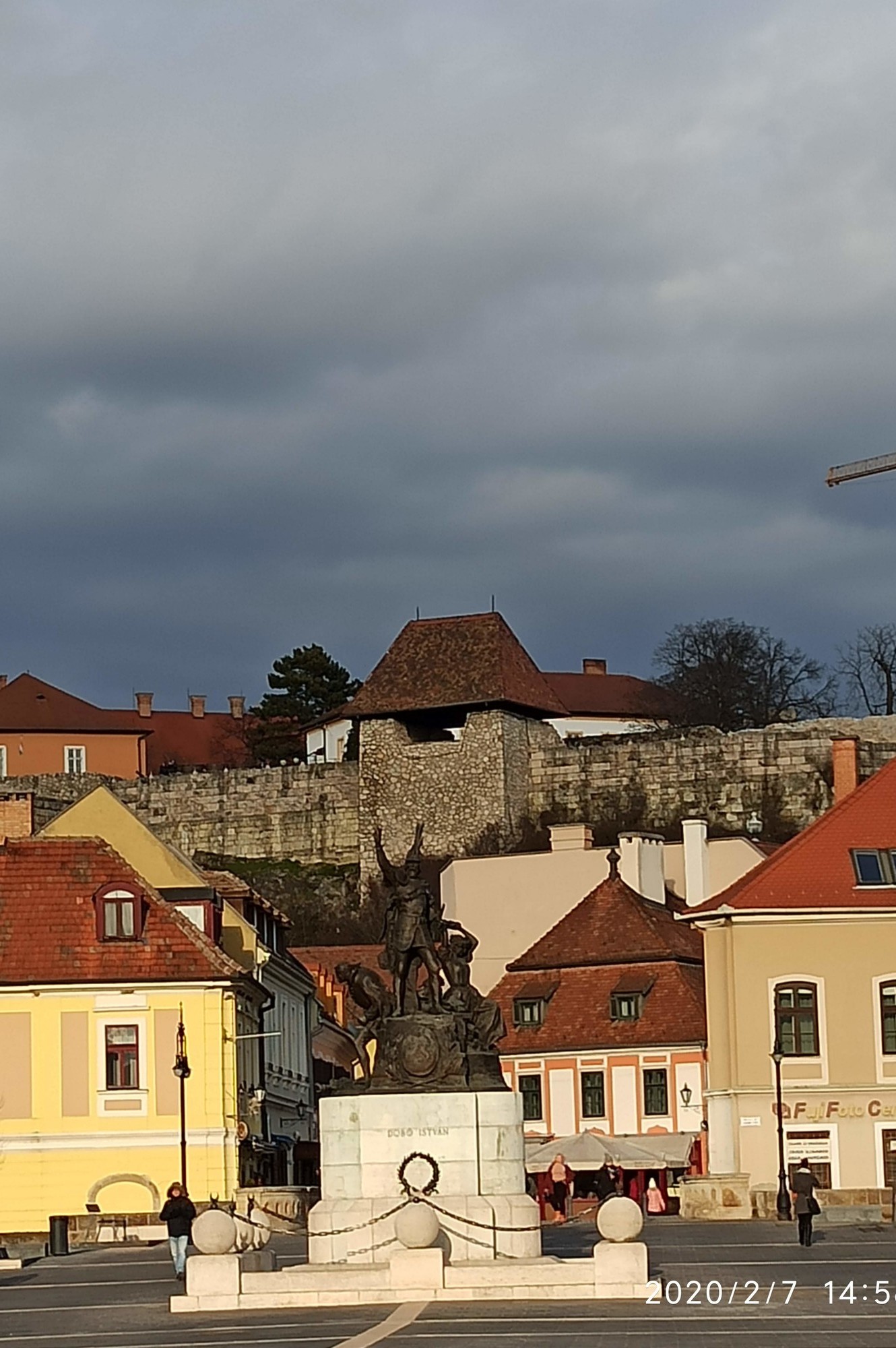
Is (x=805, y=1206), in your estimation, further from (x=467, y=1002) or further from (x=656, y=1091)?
(x=656, y=1091)

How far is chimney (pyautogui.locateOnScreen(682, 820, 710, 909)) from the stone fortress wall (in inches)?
904

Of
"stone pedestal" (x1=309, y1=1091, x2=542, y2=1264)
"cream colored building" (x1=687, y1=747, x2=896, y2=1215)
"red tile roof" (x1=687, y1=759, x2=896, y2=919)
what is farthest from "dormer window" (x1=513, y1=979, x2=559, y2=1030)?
"stone pedestal" (x1=309, y1=1091, x2=542, y2=1264)

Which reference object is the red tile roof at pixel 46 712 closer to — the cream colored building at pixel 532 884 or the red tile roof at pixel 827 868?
the cream colored building at pixel 532 884

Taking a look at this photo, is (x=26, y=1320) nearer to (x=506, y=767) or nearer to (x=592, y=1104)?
(x=592, y=1104)

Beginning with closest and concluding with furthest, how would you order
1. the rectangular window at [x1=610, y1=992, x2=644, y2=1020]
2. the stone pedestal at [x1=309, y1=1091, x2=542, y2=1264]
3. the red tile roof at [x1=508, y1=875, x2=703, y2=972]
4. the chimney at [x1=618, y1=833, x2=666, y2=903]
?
1. the stone pedestal at [x1=309, y1=1091, x2=542, y2=1264]
2. the rectangular window at [x1=610, y1=992, x2=644, y2=1020]
3. the red tile roof at [x1=508, y1=875, x2=703, y2=972]
4. the chimney at [x1=618, y1=833, x2=666, y2=903]

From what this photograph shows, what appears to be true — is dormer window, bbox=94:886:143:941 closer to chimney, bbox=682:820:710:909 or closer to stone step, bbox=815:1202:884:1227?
stone step, bbox=815:1202:884:1227

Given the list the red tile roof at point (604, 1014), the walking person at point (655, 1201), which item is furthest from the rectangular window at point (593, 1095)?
the walking person at point (655, 1201)

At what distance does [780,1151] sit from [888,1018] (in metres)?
4.34

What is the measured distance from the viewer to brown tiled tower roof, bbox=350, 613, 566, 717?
93.6 metres

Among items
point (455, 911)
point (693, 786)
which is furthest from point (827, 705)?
point (455, 911)

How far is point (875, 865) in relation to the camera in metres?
51.9

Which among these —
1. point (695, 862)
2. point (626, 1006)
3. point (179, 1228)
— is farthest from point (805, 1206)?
point (695, 862)

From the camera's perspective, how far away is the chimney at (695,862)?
67.8 m

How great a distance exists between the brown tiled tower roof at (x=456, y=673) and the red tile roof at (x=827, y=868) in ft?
131
